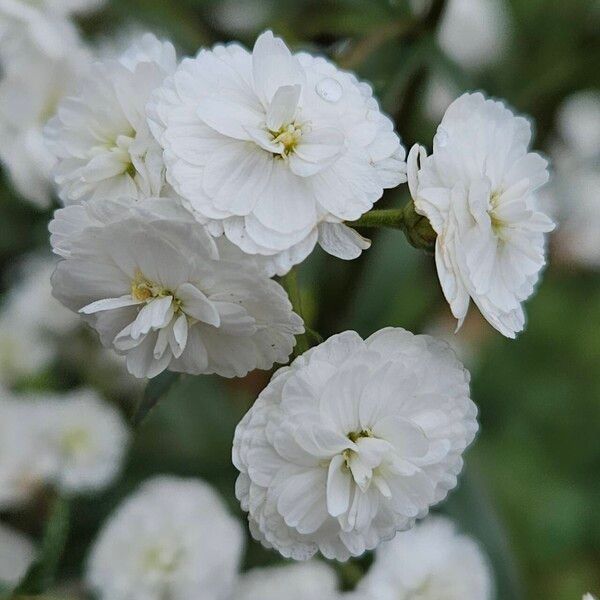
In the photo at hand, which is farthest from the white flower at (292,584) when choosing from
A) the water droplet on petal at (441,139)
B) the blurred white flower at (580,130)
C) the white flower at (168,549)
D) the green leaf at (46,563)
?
the blurred white flower at (580,130)

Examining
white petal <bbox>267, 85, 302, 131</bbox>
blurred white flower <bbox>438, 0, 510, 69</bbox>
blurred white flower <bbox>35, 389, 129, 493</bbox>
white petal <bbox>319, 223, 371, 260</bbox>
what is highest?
white petal <bbox>267, 85, 302, 131</bbox>

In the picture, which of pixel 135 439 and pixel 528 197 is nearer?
pixel 528 197

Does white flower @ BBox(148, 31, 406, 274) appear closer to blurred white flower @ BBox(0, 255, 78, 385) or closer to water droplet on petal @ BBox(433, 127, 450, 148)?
water droplet on petal @ BBox(433, 127, 450, 148)

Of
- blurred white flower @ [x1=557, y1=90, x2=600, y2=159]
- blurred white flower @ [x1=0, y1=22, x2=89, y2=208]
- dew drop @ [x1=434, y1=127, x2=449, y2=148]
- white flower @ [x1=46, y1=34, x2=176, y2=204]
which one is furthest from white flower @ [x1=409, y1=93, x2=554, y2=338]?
blurred white flower @ [x1=557, y1=90, x2=600, y2=159]

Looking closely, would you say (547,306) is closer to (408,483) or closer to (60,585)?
(60,585)

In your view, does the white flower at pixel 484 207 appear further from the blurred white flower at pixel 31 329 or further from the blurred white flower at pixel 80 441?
the blurred white flower at pixel 31 329

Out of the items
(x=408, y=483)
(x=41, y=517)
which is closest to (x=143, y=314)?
(x=408, y=483)
